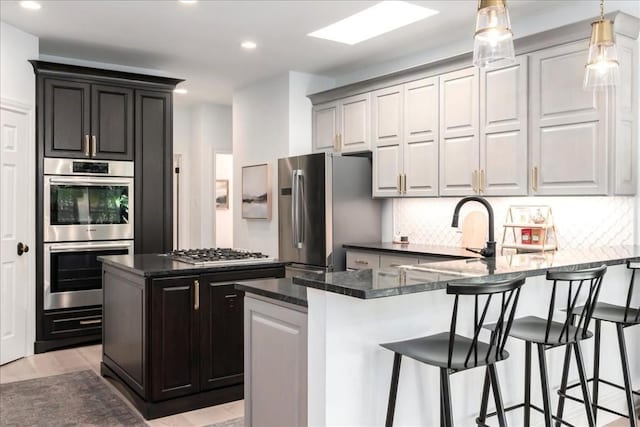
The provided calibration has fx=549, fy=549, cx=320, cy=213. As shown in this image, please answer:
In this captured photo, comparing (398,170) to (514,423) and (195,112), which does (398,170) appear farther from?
(195,112)

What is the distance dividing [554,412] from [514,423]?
0.30m

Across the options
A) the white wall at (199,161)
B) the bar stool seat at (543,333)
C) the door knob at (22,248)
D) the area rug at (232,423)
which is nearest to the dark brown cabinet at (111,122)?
the door knob at (22,248)

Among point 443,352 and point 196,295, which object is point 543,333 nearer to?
Answer: point 443,352

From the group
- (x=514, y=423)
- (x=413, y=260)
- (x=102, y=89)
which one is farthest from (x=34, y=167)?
(x=514, y=423)

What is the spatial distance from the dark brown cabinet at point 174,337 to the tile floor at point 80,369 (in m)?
0.15

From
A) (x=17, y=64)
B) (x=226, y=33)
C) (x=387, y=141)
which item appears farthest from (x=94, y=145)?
(x=387, y=141)

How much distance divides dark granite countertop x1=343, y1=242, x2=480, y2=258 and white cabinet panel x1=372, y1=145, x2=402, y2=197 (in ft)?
1.60

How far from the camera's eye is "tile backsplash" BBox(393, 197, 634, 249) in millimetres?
3713

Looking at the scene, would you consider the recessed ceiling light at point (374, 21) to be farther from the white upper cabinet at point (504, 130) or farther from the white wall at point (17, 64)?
the white wall at point (17, 64)

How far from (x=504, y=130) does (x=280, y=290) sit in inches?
99.8

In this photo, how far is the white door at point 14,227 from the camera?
4.48 m

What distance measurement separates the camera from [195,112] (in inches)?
322

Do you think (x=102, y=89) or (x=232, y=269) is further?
(x=102, y=89)

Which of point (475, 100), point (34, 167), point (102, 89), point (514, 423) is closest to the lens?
point (514, 423)
